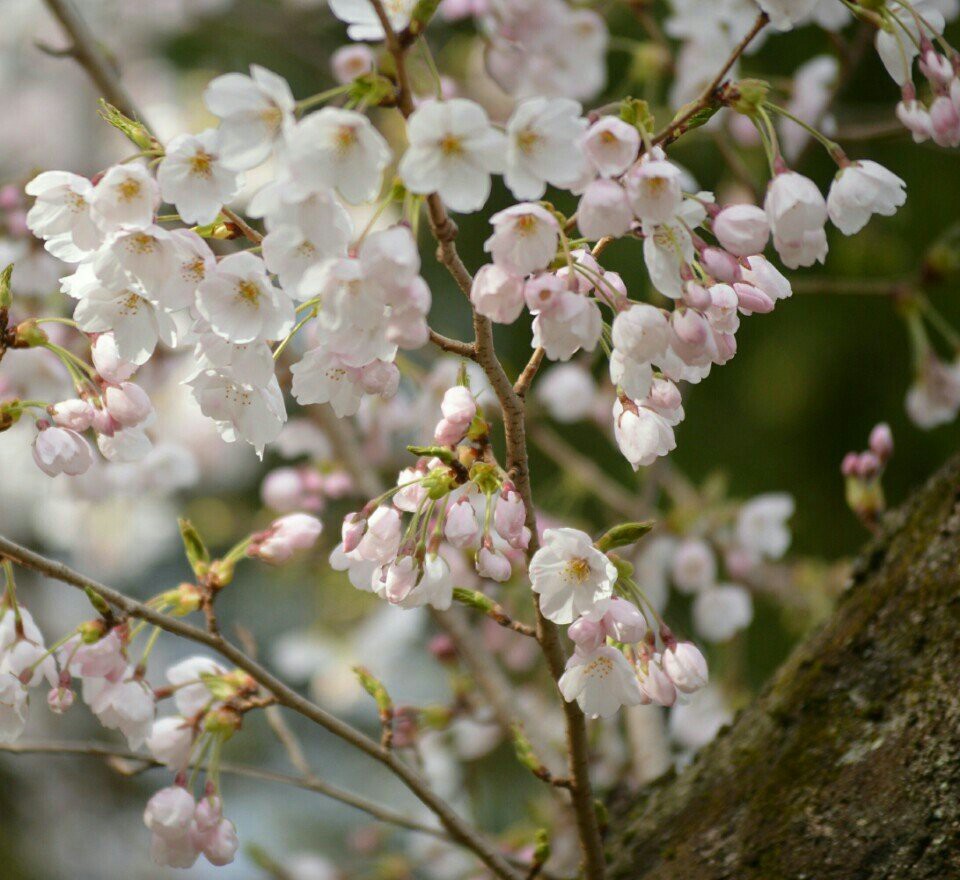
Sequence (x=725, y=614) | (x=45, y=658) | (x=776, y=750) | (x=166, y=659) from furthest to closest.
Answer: (x=166, y=659)
(x=725, y=614)
(x=776, y=750)
(x=45, y=658)

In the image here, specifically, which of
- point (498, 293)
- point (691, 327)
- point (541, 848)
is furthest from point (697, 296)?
point (541, 848)

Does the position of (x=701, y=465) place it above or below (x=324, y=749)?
above

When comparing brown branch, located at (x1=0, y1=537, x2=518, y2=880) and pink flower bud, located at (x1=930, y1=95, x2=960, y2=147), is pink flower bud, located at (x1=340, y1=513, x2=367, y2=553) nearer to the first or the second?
brown branch, located at (x1=0, y1=537, x2=518, y2=880)

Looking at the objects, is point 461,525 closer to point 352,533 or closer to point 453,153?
point 352,533

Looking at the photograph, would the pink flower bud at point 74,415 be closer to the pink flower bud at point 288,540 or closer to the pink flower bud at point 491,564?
the pink flower bud at point 288,540

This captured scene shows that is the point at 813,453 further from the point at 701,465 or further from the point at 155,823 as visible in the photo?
the point at 155,823

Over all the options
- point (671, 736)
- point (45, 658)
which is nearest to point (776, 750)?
point (45, 658)
